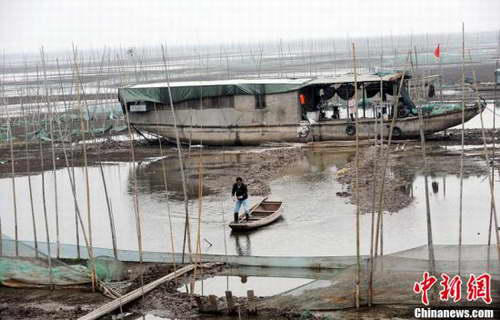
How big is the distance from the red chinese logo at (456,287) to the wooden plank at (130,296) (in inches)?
132

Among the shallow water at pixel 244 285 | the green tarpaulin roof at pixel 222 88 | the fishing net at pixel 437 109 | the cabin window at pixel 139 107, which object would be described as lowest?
the shallow water at pixel 244 285

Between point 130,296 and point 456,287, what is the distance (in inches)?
157

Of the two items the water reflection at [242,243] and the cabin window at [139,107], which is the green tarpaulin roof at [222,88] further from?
the water reflection at [242,243]

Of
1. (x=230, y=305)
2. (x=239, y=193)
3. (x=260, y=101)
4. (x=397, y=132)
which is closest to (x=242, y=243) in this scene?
(x=239, y=193)

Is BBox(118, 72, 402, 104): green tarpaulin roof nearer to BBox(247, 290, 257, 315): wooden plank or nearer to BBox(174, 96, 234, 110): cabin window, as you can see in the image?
BBox(174, 96, 234, 110): cabin window

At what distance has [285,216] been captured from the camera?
13.8 meters

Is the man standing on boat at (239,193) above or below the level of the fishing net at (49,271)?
above

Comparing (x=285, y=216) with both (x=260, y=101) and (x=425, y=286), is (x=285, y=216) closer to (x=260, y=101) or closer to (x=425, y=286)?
(x=425, y=286)

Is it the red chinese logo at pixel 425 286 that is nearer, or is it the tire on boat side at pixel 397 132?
the red chinese logo at pixel 425 286

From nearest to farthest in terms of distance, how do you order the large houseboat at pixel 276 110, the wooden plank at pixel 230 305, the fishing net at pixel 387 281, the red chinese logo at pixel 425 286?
the red chinese logo at pixel 425 286
the fishing net at pixel 387 281
the wooden plank at pixel 230 305
the large houseboat at pixel 276 110

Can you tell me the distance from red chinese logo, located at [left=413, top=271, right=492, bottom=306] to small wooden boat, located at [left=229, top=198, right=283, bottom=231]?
4.68 m

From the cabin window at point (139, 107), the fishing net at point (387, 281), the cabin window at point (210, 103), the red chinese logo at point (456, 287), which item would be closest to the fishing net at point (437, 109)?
the cabin window at point (210, 103)

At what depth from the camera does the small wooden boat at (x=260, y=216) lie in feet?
41.8

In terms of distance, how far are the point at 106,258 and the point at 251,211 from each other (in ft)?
12.3
